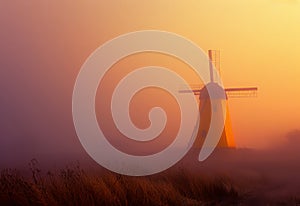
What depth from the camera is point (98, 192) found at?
878 cm

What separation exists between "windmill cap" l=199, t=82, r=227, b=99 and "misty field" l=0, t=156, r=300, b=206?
17535 mm

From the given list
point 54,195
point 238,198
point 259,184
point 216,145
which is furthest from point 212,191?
point 216,145

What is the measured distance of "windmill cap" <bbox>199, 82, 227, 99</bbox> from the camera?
1150 inches

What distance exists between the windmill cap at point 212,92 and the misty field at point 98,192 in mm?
17535

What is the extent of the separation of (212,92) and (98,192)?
21.2m

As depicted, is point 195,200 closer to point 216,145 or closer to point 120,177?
point 120,177

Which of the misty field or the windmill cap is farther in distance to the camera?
the windmill cap

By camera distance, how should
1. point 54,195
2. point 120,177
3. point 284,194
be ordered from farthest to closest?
point 284,194
point 120,177
point 54,195

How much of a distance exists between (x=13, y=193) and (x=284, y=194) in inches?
235

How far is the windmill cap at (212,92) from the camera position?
2922cm

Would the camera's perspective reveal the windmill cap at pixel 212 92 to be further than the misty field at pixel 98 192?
Yes

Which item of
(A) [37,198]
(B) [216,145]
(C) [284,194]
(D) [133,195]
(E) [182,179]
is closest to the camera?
(A) [37,198]

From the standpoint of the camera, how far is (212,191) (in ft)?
38.8

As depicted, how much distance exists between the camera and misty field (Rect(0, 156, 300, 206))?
8.38m
